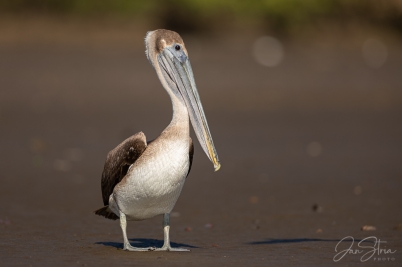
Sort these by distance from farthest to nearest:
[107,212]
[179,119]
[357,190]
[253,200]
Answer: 1. [357,190]
2. [253,200]
3. [107,212]
4. [179,119]

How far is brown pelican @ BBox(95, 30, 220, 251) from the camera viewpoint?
246 inches

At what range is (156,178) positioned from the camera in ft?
20.4

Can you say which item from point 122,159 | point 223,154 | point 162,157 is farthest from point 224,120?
point 162,157

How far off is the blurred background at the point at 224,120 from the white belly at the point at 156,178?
457mm

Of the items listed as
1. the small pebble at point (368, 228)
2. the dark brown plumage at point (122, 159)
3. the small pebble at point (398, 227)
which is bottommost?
the small pebble at point (398, 227)

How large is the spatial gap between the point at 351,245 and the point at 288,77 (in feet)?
37.3

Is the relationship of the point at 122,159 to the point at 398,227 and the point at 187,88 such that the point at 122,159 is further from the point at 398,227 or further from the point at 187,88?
the point at 398,227

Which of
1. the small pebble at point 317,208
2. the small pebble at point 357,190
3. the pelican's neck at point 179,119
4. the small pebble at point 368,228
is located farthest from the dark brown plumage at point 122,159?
the small pebble at point 357,190

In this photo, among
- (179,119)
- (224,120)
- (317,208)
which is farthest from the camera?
(224,120)

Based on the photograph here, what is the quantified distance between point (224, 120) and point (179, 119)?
8387 mm

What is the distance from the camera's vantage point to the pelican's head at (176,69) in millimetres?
6652

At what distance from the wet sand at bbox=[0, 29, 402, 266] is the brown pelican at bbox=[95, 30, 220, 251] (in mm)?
402
